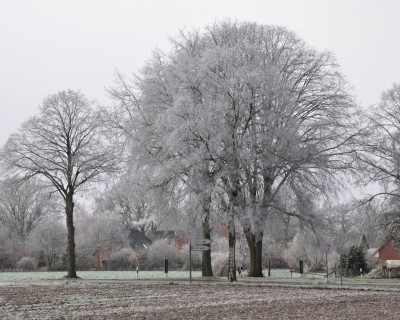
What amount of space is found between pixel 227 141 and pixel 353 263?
71.8 ft

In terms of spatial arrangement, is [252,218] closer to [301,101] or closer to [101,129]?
[301,101]

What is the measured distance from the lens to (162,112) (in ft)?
125

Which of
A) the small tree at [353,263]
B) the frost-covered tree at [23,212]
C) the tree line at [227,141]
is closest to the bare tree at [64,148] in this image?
the tree line at [227,141]

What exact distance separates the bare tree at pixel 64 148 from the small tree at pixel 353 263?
20197mm

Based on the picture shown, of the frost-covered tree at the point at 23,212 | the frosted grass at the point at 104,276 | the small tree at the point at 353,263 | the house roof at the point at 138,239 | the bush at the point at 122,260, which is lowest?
the frosted grass at the point at 104,276

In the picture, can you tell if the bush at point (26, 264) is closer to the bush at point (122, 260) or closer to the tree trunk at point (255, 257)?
the bush at point (122, 260)

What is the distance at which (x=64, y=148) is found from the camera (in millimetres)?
44719

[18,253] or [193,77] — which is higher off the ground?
[193,77]

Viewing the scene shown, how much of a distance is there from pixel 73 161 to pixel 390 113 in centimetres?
2103

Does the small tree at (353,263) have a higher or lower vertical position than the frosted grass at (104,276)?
higher

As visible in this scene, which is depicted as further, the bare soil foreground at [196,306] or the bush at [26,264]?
the bush at [26,264]

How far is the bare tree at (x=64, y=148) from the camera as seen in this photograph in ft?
144

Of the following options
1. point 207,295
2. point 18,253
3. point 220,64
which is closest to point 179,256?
point 18,253

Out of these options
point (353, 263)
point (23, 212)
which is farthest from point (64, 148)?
point (23, 212)
